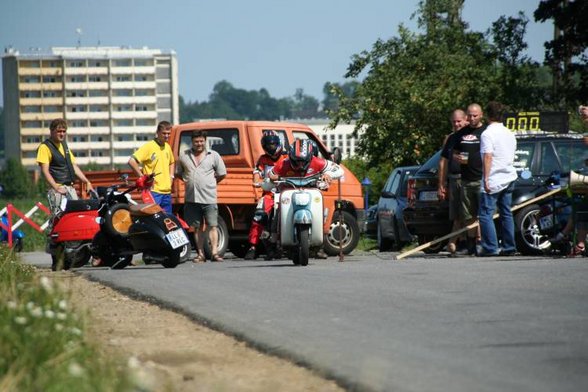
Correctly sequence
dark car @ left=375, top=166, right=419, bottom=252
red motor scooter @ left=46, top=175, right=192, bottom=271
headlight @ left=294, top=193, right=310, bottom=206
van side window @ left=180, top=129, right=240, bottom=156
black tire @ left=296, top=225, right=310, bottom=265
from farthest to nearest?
dark car @ left=375, top=166, right=419, bottom=252
van side window @ left=180, top=129, right=240, bottom=156
red motor scooter @ left=46, top=175, right=192, bottom=271
headlight @ left=294, top=193, right=310, bottom=206
black tire @ left=296, top=225, right=310, bottom=265

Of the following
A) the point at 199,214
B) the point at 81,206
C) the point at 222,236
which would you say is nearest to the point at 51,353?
the point at 81,206

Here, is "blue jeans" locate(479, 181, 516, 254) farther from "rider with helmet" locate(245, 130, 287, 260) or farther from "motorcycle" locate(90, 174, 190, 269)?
"motorcycle" locate(90, 174, 190, 269)

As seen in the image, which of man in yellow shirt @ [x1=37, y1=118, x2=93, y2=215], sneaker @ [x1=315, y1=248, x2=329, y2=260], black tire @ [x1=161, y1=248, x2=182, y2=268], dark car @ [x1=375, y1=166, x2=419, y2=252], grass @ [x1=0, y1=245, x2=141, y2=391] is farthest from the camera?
dark car @ [x1=375, y1=166, x2=419, y2=252]

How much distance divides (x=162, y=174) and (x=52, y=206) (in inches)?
62.0

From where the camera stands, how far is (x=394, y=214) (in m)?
24.2

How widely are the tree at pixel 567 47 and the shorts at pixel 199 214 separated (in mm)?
29316

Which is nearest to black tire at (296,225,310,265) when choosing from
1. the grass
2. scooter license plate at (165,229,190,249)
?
scooter license plate at (165,229,190,249)

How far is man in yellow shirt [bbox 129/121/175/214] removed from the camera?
62.9 feet

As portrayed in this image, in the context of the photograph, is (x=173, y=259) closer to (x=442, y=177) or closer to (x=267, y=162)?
(x=267, y=162)

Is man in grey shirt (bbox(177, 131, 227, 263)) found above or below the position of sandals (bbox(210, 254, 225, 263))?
above

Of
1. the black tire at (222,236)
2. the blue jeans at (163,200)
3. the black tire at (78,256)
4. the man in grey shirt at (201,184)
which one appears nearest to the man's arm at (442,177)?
the man in grey shirt at (201,184)

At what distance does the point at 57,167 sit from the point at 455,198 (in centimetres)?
512

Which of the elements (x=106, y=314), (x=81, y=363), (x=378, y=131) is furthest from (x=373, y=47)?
(x=81, y=363)

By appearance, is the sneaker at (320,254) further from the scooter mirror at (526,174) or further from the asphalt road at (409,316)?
the asphalt road at (409,316)
